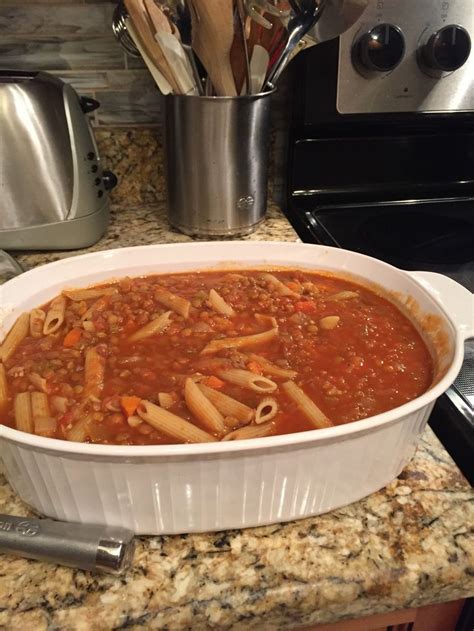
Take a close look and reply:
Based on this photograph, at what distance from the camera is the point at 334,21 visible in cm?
132

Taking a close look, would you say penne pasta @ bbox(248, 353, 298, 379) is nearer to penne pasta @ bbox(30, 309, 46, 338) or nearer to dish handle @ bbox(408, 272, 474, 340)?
dish handle @ bbox(408, 272, 474, 340)

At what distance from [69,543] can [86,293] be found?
22.3 inches

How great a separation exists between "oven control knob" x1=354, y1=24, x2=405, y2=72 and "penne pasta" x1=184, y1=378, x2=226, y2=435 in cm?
102

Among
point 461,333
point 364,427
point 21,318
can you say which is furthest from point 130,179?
point 364,427

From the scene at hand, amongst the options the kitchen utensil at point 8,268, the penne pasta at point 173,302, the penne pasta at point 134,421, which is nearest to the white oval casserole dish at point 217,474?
the penne pasta at point 134,421

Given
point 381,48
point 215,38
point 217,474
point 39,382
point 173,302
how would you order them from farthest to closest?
point 381,48 < point 215,38 < point 173,302 < point 39,382 < point 217,474

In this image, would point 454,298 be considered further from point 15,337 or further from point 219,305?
point 15,337

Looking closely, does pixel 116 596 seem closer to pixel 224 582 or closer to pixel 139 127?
pixel 224 582

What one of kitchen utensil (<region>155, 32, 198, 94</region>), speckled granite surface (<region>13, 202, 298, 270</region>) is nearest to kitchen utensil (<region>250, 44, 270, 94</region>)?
kitchen utensil (<region>155, 32, 198, 94</region>)

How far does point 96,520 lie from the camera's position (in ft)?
2.44

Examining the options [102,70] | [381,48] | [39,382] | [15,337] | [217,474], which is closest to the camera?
[217,474]

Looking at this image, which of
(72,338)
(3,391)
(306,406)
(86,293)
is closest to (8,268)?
(86,293)

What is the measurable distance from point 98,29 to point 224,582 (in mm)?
1410

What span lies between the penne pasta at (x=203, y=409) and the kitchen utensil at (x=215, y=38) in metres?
0.82
